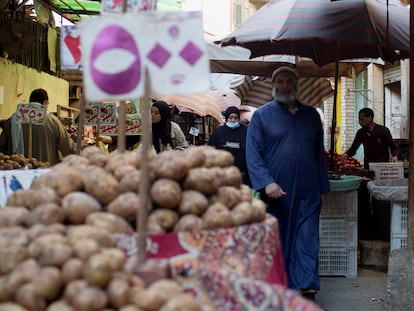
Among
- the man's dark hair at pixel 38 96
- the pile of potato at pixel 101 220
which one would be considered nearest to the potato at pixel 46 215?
the pile of potato at pixel 101 220

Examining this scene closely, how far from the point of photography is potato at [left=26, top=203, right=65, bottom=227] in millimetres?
2480

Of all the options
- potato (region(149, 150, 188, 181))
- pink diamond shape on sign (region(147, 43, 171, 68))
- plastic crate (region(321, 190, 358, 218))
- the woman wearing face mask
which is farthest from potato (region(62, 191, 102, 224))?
the woman wearing face mask

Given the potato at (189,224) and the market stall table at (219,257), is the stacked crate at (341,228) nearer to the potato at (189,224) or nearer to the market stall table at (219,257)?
the market stall table at (219,257)

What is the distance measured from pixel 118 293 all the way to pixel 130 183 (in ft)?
2.42

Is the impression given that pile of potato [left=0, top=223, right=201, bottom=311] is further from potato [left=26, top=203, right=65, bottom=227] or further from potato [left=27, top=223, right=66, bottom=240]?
potato [left=26, top=203, right=65, bottom=227]

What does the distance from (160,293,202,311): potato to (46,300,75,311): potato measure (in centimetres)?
Result: 32

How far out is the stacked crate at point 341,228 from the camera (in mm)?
6539

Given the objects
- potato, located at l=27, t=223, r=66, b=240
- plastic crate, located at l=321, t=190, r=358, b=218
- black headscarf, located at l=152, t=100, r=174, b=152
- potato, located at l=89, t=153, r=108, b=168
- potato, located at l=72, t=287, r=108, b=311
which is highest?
black headscarf, located at l=152, t=100, r=174, b=152

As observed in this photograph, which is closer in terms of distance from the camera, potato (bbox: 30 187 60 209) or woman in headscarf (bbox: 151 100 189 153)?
potato (bbox: 30 187 60 209)

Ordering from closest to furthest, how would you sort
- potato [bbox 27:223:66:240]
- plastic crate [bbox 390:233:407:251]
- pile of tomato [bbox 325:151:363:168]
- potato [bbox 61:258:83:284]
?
potato [bbox 61:258:83:284] < potato [bbox 27:223:66:240] < plastic crate [bbox 390:233:407:251] < pile of tomato [bbox 325:151:363:168]

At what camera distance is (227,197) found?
2.84m

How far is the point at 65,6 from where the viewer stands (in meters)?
10.7

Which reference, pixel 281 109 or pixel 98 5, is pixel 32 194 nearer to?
pixel 281 109

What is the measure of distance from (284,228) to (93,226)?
292cm
